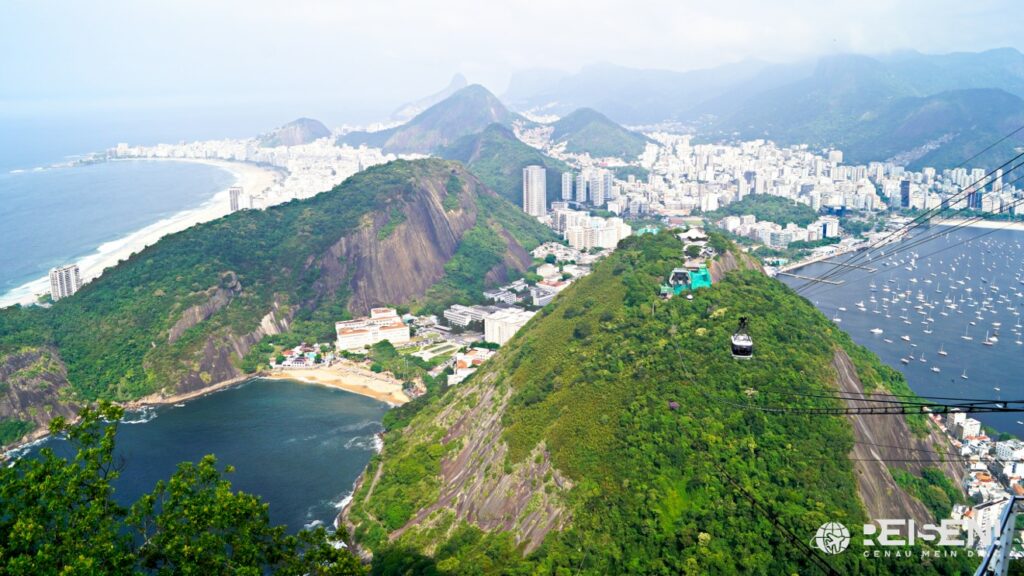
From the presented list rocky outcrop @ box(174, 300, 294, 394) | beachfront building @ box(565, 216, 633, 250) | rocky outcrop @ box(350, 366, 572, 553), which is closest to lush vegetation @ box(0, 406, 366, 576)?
rocky outcrop @ box(350, 366, 572, 553)

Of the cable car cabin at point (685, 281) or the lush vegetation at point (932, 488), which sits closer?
the lush vegetation at point (932, 488)

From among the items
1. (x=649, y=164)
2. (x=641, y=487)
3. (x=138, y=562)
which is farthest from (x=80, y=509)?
(x=649, y=164)

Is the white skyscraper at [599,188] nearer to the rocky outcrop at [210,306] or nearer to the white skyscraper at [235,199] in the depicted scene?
the white skyscraper at [235,199]

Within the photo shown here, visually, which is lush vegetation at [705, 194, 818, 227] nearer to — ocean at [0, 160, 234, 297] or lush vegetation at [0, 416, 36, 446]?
ocean at [0, 160, 234, 297]

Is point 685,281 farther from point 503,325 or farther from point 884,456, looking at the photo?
point 503,325

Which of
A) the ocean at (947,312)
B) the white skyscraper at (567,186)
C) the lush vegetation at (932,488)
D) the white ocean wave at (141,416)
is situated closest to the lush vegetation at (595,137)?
the white skyscraper at (567,186)

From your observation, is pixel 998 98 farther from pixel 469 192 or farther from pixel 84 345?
pixel 84 345
